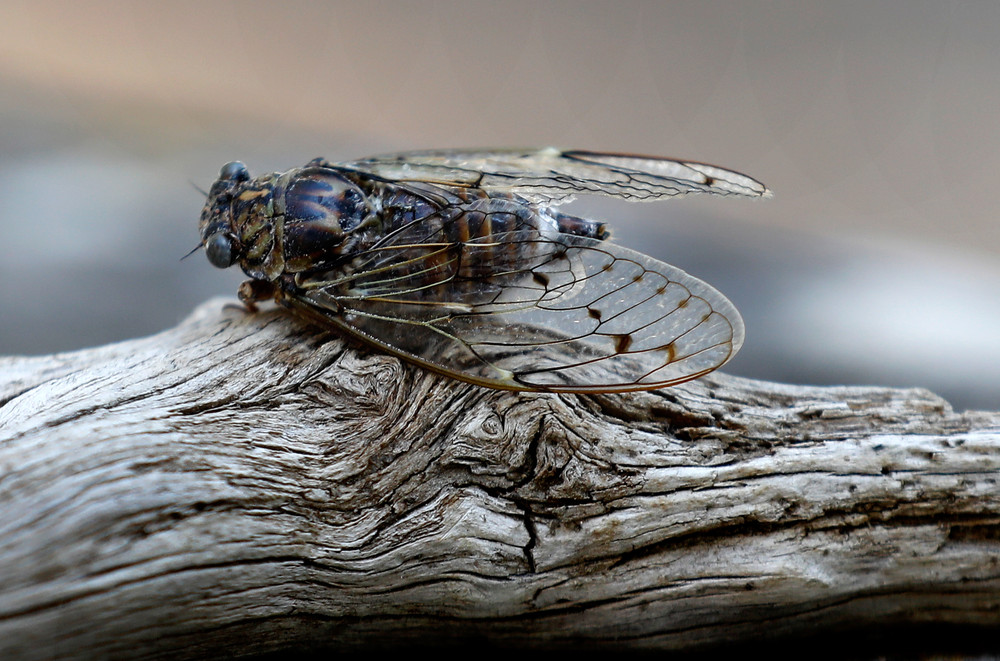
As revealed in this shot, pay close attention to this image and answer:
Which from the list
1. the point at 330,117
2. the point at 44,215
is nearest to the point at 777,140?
the point at 330,117

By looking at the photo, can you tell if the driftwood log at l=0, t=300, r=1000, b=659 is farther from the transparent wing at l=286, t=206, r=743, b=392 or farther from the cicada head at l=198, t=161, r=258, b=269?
the cicada head at l=198, t=161, r=258, b=269

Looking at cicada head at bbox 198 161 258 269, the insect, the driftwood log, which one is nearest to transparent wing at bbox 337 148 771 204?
the insect

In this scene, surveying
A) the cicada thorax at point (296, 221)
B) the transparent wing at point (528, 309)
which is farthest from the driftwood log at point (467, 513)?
the cicada thorax at point (296, 221)

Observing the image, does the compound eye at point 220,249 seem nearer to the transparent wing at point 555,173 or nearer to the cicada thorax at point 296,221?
the cicada thorax at point 296,221

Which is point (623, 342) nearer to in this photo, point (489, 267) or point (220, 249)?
point (489, 267)

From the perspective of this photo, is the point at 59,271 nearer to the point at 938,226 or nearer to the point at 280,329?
the point at 280,329

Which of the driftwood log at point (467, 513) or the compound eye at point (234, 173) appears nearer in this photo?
the driftwood log at point (467, 513)

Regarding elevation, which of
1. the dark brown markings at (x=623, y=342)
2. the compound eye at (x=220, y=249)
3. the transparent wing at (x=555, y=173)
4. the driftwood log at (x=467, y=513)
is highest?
the transparent wing at (x=555, y=173)
